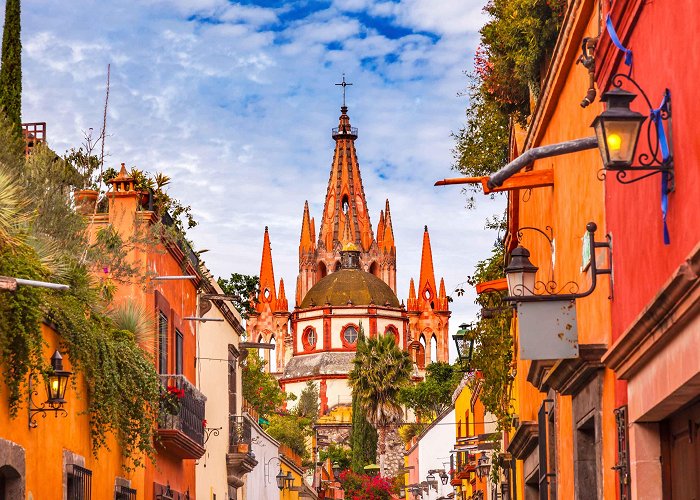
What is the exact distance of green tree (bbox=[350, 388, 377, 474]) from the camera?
84812 millimetres

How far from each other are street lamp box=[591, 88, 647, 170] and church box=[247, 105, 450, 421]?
9609 cm

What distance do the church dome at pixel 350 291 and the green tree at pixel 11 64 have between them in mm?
90885

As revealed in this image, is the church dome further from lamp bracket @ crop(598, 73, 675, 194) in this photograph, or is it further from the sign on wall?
lamp bracket @ crop(598, 73, 675, 194)

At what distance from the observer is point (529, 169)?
560 inches

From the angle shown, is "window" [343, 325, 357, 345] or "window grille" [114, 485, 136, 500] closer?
"window grille" [114, 485, 136, 500]

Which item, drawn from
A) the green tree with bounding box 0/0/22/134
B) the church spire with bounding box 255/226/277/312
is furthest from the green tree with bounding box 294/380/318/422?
the green tree with bounding box 0/0/22/134

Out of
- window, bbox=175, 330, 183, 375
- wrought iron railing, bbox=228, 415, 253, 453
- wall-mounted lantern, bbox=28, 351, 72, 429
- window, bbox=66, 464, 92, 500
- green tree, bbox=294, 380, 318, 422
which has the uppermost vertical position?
green tree, bbox=294, 380, 318, 422

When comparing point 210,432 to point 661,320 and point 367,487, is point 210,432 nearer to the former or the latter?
point 661,320

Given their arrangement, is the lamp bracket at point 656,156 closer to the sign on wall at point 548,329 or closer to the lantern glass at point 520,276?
the sign on wall at point 548,329

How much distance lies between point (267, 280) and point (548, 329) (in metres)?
118

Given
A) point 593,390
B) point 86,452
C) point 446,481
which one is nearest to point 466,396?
point 446,481

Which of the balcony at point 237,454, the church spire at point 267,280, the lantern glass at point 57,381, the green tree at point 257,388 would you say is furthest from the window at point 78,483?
the church spire at point 267,280

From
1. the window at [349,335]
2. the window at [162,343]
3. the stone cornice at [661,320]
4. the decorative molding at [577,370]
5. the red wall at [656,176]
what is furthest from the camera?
the window at [349,335]

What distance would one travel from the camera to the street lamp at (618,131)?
6.82m
